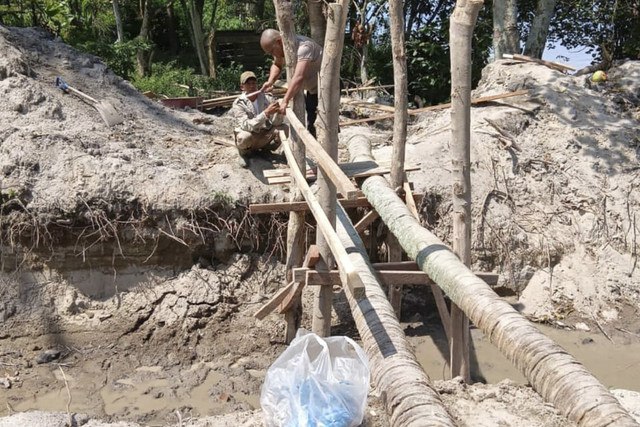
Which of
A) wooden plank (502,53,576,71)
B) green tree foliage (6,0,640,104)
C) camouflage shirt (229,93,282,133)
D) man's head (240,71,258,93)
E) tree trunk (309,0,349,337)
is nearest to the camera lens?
tree trunk (309,0,349,337)

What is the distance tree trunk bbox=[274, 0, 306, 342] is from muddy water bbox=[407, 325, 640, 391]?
1294 millimetres

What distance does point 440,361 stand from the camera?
229 inches

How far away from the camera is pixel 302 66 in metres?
5.22

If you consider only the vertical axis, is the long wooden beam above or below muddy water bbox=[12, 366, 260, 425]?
above

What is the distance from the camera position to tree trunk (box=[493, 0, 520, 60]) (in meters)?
8.70

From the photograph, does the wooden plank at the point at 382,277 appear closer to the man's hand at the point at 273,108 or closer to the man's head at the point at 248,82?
the man's hand at the point at 273,108

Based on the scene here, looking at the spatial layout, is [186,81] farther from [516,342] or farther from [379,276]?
[516,342]

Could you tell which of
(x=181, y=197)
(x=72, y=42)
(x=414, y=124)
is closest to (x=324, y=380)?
(x=181, y=197)

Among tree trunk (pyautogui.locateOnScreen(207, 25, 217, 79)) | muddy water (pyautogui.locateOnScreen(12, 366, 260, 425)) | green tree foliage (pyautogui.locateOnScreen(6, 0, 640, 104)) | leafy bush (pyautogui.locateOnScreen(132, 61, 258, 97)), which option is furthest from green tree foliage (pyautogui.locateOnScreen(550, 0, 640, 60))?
muddy water (pyautogui.locateOnScreen(12, 366, 260, 425))

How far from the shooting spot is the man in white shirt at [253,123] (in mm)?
6309

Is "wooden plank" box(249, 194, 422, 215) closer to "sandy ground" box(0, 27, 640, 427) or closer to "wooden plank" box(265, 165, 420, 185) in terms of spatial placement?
"wooden plank" box(265, 165, 420, 185)

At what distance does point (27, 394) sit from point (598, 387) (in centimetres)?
460

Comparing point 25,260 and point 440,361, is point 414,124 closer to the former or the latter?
point 440,361

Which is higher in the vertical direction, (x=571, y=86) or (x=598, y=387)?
(x=571, y=86)
